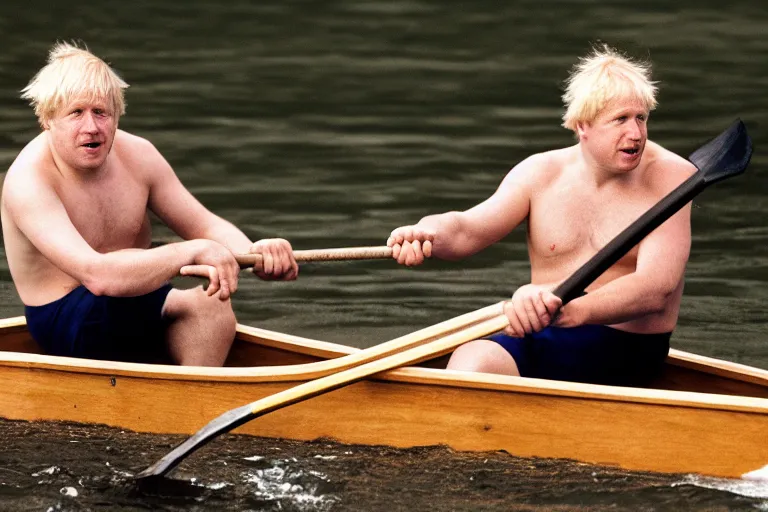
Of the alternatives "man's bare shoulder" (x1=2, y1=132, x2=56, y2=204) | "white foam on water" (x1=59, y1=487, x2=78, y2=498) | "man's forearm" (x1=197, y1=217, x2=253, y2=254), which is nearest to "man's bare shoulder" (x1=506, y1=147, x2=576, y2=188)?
"man's forearm" (x1=197, y1=217, x2=253, y2=254)

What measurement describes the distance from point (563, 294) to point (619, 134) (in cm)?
59

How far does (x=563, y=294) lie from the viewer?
5387mm

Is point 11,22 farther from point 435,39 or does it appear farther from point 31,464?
point 31,464

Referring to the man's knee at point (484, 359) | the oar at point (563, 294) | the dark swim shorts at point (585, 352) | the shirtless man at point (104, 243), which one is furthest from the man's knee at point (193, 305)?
the dark swim shorts at point (585, 352)

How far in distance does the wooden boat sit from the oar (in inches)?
4.0

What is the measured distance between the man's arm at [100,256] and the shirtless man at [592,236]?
67 cm

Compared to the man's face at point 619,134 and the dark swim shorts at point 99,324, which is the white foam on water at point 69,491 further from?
the man's face at point 619,134

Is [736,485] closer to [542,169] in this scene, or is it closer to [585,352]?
[585,352]

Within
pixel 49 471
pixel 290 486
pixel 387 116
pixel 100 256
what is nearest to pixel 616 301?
pixel 290 486

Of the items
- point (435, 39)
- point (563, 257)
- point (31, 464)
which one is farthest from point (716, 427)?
point (435, 39)

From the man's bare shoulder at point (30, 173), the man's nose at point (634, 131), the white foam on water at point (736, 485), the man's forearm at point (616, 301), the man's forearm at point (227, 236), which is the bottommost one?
the white foam on water at point (736, 485)

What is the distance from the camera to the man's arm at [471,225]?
227 inches

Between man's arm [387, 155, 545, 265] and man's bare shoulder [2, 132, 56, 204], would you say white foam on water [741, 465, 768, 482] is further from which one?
man's bare shoulder [2, 132, 56, 204]

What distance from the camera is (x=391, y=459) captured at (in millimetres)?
5754
